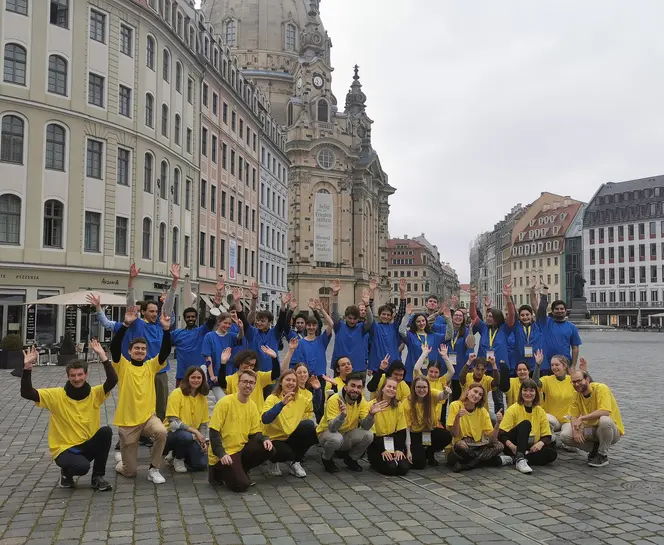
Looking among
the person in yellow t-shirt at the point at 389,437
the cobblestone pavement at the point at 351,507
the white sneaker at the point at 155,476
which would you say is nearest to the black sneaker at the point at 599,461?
the cobblestone pavement at the point at 351,507

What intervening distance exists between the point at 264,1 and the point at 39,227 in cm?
7528

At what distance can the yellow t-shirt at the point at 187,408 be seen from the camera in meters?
8.47

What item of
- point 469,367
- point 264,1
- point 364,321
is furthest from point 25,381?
point 264,1

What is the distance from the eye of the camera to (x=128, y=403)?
8070 mm

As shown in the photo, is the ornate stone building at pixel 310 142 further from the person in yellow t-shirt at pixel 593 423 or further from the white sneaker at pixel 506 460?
the white sneaker at pixel 506 460

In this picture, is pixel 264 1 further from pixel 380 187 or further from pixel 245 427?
pixel 245 427

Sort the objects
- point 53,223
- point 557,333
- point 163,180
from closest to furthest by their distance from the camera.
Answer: point 557,333 < point 53,223 < point 163,180

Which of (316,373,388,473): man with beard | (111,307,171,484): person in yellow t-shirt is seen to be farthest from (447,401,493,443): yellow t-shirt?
(111,307,171,484): person in yellow t-shirt

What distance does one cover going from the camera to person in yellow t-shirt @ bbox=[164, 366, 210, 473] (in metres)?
8.42

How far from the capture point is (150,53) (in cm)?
3409

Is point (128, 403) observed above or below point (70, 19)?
below

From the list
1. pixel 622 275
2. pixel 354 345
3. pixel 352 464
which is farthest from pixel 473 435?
pixel 622 275

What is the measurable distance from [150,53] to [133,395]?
2954 centimetres

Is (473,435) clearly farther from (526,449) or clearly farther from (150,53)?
(150,53)
